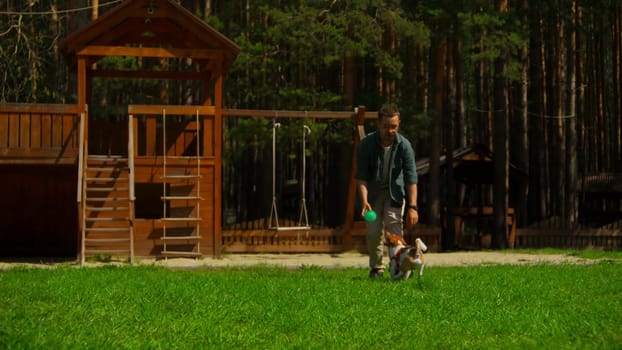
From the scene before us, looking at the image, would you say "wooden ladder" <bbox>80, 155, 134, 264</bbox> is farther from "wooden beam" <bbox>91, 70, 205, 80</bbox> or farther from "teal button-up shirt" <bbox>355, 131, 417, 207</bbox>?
"teal button-up shirt" <bbox>355, 131, 417, 207</bbox>

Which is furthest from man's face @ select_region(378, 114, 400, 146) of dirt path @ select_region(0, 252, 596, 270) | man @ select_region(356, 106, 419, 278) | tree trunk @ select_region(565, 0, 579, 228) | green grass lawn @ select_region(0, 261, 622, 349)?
tree trunk @ select_region(565, 0, 579, 228)

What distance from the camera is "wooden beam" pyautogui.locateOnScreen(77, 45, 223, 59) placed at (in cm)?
1922

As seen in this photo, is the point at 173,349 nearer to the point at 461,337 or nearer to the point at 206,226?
the point at 461,337

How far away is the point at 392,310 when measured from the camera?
8.01 metres

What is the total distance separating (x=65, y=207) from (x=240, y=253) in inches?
151

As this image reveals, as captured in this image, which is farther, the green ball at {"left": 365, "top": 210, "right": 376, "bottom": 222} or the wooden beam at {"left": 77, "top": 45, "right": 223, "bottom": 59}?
the wooden beam at {"left": 77, "top": 45, "right": 223, "bottom": 59}

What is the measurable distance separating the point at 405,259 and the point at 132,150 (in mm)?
9014

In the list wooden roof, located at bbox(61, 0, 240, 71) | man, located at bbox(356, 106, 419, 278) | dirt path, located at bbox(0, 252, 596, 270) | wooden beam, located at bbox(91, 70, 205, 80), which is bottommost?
dirt path, located at bbox(0, 252, 596, 270)

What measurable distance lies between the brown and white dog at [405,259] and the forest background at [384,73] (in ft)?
48.0

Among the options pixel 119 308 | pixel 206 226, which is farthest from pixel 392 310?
pixel 206 226

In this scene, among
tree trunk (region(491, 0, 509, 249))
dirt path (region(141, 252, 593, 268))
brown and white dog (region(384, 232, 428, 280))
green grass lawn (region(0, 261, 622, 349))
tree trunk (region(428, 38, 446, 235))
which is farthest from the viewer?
tree trunk (region(428, 38, 446, 235))

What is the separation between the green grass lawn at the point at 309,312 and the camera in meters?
6.36

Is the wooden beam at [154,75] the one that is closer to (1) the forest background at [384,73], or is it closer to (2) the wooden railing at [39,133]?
(2) the wooden railing at [39,133]

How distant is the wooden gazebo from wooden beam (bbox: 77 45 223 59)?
19 mm
